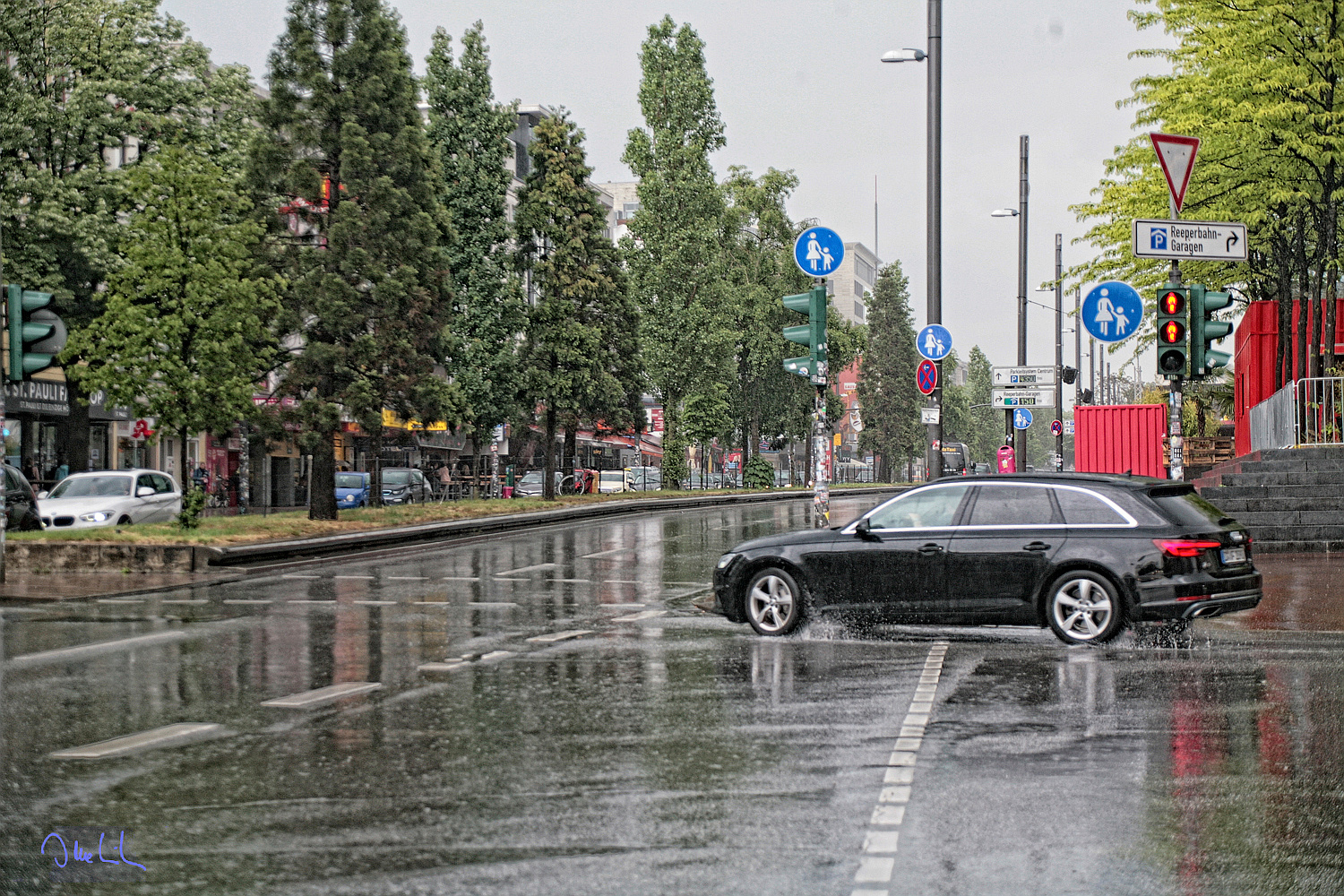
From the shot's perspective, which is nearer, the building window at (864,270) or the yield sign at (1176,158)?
the yield sign at (1176,158)

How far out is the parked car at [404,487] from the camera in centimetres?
5312

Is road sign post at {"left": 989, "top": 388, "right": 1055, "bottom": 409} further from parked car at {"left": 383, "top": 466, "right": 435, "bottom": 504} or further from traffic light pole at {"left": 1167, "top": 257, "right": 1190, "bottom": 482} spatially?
parked car at {"left": 383, "top": 466, "right": 435, "bottom": 504}

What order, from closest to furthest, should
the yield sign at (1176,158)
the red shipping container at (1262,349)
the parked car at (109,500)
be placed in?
the yield sign at (1176,158), the parked car at (109,500), the red shipping container at (1262,349)

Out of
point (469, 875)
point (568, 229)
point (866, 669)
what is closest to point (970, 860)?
point (469, 875)

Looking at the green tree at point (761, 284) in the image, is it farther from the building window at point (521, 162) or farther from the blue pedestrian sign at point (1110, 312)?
the blue pedestrian sign at point (1110, 312)

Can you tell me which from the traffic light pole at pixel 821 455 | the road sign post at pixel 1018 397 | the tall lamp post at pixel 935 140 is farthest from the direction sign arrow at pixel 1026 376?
the traffic light pole at pixel 821 455

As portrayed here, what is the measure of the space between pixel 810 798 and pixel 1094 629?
6.17m

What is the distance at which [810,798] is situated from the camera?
6285 mm

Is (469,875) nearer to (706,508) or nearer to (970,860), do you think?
(970,860)

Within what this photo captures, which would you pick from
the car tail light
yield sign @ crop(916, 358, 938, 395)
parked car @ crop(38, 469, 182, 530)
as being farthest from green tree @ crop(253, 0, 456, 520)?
the car tail light

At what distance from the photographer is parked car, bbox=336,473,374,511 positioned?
1989 inches

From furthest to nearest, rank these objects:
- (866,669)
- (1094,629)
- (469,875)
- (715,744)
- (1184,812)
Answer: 1. (1094,629)
2. (866,669)
3. (715,744)
4. (1184,812)
5. (469,875)

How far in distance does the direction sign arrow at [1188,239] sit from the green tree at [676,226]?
44.3 m

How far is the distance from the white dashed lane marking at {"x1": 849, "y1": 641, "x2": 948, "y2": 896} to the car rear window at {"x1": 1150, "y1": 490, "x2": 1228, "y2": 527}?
3.39 metres
